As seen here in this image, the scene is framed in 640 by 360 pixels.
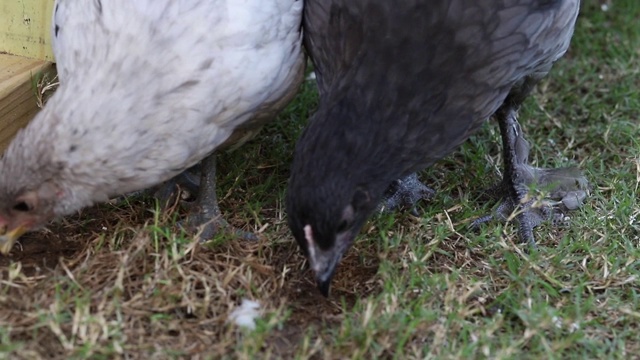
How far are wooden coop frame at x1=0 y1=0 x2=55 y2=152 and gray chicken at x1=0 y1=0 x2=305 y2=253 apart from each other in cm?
49

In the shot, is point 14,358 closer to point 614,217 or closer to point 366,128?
point 366,128

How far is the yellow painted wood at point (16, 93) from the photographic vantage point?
3109 mm

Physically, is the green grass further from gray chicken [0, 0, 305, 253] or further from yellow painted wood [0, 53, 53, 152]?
yellow painted wood [0, 53, 53, 152]

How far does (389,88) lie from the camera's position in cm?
267

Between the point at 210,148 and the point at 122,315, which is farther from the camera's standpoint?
the point at 210,148

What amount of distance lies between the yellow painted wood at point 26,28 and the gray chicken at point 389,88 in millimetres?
1073

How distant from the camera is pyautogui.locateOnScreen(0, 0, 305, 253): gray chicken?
2.56 m

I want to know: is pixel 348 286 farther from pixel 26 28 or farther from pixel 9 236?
pixel 26 28

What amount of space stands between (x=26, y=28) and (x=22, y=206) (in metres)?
0.96

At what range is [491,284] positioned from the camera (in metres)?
2.88

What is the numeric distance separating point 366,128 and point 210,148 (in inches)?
20.0

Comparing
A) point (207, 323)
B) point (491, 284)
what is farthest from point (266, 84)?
point (491, 284)

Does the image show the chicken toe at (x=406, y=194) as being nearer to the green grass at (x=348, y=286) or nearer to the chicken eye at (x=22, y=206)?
the green grass at (x=348, y=286)

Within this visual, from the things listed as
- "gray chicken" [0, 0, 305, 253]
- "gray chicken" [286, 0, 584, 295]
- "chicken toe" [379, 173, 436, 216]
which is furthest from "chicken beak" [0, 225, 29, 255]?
"chicken toe" [379, 173, 436, 216]
